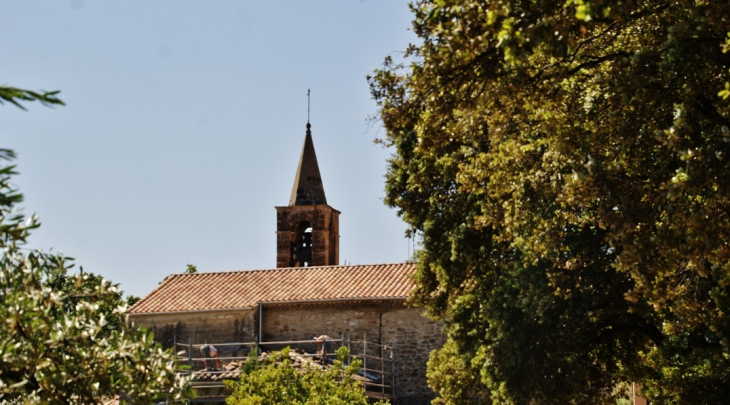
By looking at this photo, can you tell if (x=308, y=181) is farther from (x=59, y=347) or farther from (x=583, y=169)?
(x=59, y=347)

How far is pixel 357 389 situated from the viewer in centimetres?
2162

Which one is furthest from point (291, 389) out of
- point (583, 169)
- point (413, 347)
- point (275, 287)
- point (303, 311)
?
point (275, 287)

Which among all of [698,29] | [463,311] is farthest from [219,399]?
[698,29]

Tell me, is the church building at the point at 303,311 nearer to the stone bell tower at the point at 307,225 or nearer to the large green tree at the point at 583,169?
the stone bell tower at the point at 307,225

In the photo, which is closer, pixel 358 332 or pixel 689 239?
pixel 689 239

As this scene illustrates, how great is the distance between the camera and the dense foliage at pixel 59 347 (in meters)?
5.98

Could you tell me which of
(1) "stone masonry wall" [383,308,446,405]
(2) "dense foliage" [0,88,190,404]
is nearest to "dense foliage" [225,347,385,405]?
(1) "stone masonry wall" [383,308,446,405]

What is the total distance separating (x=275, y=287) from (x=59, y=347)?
27.7 m

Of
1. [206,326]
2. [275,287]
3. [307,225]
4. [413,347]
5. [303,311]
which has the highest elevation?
[307,225]

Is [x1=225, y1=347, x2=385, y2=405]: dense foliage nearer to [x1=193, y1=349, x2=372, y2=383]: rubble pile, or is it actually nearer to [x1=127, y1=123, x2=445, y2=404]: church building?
[x1=193, y1=349, x2=372, y2=383]: rubble pile

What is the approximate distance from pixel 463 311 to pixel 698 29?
34.4ft

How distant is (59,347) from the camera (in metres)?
6.29

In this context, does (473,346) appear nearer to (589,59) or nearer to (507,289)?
(507,289)

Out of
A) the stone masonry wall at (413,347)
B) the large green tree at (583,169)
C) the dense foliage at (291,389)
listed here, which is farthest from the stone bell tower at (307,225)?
the large green tree at (583,169)
